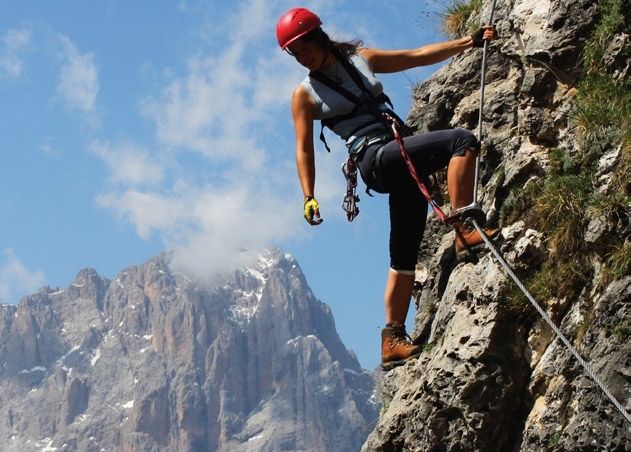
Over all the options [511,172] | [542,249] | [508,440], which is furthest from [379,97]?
[508,440]

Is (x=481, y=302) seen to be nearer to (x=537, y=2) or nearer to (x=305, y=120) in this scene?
(x=305, y=120)

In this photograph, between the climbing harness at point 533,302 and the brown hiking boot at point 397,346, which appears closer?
the climbing harness at point 533,302

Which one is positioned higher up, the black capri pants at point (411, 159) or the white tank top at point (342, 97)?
the white tank top at point (342, 97)

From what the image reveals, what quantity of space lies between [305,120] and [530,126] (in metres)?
2.04

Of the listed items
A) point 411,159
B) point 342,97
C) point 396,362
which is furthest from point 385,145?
point 396,362

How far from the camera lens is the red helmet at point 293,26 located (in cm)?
731

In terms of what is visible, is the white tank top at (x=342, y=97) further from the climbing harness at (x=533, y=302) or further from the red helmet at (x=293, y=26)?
the climbing harness at (x=533, y=302)

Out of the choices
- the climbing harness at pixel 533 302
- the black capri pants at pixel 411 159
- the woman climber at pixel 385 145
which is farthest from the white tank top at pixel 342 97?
the climbing harness at pixel 533 302

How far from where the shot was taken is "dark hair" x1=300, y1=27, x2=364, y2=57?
747 centimetres

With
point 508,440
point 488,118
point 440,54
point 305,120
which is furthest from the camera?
point 488,118

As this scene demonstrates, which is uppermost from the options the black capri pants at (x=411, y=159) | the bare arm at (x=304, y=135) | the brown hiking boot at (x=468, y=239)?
the bare arm at (x=304, y=135)

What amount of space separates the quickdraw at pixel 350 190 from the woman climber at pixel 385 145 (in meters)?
0.15

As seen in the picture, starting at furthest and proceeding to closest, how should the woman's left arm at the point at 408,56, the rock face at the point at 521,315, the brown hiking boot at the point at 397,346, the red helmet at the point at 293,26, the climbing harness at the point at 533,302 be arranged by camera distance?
the brown hiking boot at the point at 397,346
the woman's left arm at the point at 408,56
the red helmet at the point at 293,26
the rock face at the point at 521,315
the climbing harness at the point at 533,302

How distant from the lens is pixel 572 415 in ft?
20.0
